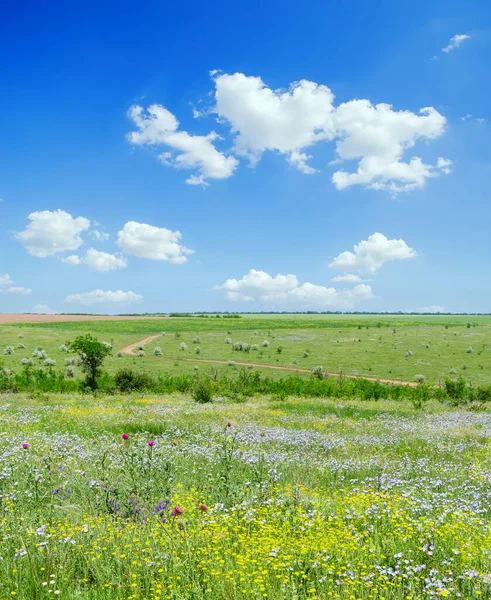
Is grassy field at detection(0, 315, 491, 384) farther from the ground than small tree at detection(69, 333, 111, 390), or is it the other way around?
small tree at detection(69, 333, 111, 390)

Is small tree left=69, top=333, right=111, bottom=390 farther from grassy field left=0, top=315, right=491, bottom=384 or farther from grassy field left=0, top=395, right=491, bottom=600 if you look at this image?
grassy field left=0, top=395, right=491, bottom=600

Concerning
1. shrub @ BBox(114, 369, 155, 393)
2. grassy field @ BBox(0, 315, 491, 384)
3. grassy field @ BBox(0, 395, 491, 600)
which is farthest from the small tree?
grassy field @ BBox(0, 395, 491, 600)

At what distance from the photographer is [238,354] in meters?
65.3

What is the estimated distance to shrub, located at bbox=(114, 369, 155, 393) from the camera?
34844 mm

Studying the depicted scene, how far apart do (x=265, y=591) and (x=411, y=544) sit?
90.1 inches

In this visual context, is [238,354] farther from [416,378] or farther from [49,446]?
[49,446]

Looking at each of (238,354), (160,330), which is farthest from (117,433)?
A: (160,330)

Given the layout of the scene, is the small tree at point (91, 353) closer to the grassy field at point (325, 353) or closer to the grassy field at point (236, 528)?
the grassy field at point (325, 353)

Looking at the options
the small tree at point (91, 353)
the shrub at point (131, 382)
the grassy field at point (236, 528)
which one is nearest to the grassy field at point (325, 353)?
the small tree at point (91, 353)

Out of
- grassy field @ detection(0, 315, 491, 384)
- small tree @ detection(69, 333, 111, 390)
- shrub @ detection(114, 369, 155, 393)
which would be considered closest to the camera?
shrub @ detection(114, 369, 155, 393)

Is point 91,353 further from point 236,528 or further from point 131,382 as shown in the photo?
point 236,528

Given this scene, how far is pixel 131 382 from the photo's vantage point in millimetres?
35125

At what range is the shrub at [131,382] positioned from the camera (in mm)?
34844

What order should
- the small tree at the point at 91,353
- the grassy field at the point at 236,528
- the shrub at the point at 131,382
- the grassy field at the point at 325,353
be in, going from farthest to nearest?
the grassy field at the point at 325,353 → the small tree at the point at 91,353 → the shrub at the point at 131,382 → the grassy field at the point at 236,528
